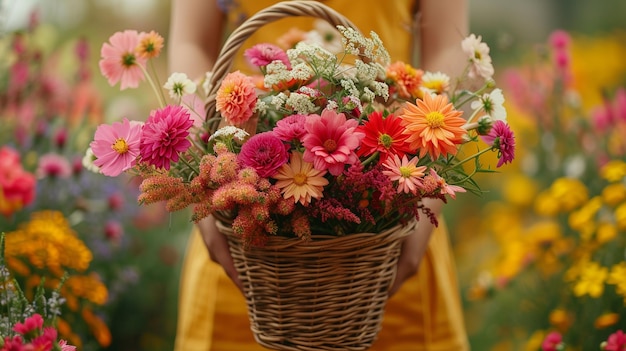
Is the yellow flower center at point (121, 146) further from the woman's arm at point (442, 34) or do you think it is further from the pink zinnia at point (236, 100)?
the woman's arm at point (442, 34)

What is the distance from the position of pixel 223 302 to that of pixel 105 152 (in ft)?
1.94

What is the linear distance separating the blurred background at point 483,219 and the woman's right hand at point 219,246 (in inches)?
24.6

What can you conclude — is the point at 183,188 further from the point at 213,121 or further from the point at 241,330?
the point at 241,330

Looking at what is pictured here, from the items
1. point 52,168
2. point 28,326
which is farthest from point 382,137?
point 52,168

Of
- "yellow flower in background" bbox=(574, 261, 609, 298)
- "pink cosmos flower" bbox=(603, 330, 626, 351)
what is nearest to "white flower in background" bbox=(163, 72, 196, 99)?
"pink cosmos flower" bbox=(603, 330, 626, 351)

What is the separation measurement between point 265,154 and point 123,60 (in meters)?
0.36

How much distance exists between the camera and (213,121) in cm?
123

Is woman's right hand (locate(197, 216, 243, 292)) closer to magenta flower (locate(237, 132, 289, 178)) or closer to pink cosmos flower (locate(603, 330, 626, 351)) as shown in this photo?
magenta flower (locate(237, 132, 289, 178))

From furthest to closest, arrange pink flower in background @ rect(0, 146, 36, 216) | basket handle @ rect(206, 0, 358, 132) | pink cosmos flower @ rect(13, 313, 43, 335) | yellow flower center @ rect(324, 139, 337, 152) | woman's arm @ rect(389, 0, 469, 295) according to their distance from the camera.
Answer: pink flower in background @ rect(0, 146, 36, 216), woman's arm @ rect(389, 0, 469, 295), basket handle @ rect(206, 0, 358, 132), yellow flower center @ rect(324, 139, 337, 152), pink cosmos flower @ rect(13, 313, 43, 335)

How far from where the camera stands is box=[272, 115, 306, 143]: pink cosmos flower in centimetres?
109

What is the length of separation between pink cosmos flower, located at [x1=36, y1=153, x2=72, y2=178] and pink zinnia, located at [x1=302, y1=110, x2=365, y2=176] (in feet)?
4.42

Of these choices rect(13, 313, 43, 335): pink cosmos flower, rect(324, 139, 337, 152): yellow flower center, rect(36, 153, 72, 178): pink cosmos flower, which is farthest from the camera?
rect(36, 153, 72, 178): pink cosmos flower

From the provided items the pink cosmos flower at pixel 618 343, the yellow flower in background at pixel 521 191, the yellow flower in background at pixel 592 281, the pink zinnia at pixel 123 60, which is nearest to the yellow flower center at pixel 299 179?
the pink zinnia at pixel 123 60

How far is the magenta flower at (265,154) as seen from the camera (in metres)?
1.08
